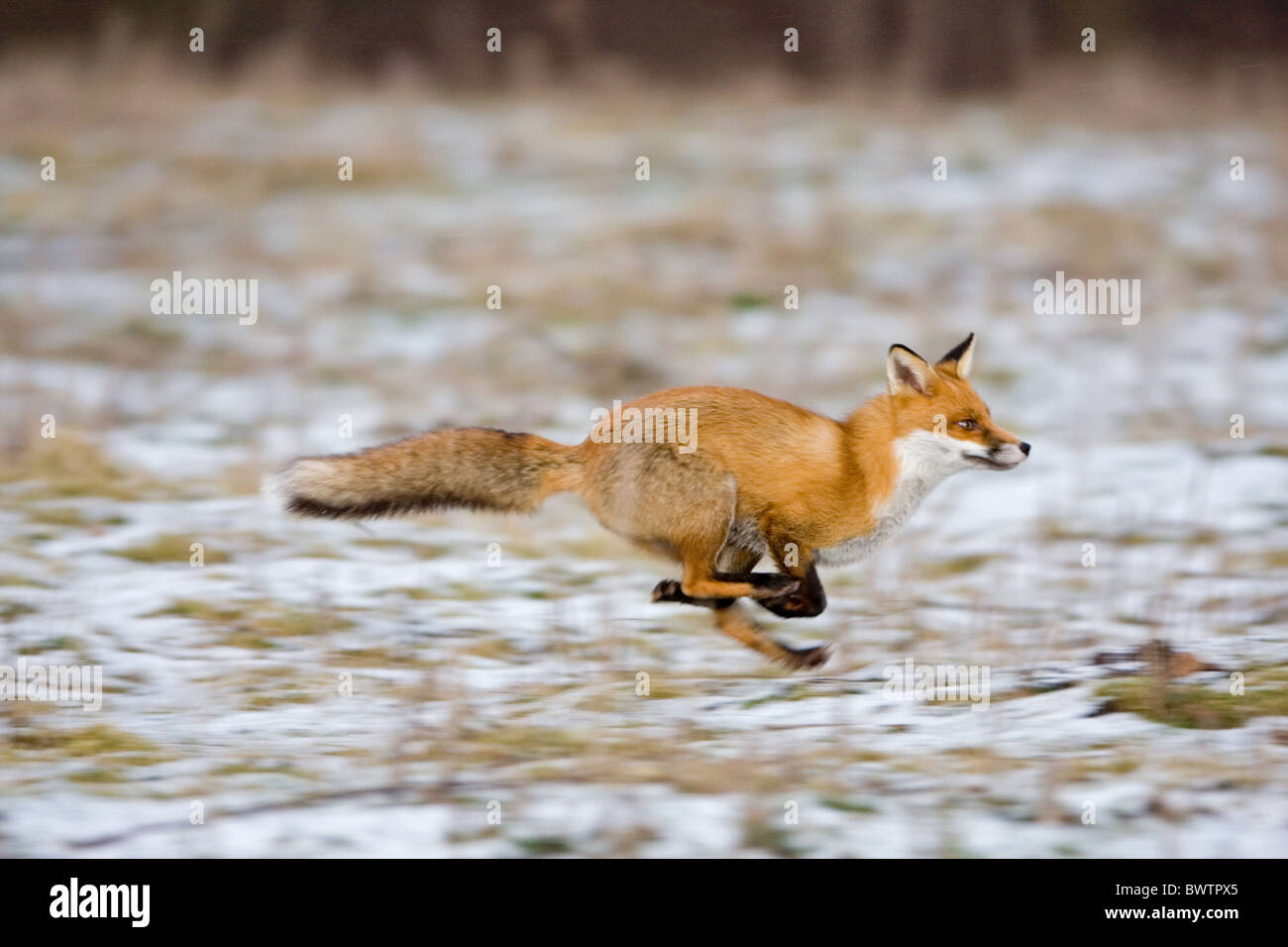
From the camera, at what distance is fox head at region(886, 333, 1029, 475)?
664cm

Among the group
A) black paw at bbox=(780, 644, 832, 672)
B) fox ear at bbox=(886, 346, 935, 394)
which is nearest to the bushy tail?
black paw at bbox=(780, 644, 832, 672)

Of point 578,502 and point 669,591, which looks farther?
point 578,502

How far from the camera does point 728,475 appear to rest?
6.61 metres

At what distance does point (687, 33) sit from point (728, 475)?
15.6 metres

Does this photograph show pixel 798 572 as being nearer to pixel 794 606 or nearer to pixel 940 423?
pixel 794 606

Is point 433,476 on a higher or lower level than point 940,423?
lower

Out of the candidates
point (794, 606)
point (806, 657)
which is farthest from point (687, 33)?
point (794, 606)

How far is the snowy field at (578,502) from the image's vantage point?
5.44m

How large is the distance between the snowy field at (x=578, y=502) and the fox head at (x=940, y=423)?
102cm

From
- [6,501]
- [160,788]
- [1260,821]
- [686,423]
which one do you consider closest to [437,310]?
[6,501]

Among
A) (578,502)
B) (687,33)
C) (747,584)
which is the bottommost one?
(747,584)

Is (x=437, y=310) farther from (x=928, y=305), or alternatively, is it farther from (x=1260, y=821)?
(x=1260, y=821)

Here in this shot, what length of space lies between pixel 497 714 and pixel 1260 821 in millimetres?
2960

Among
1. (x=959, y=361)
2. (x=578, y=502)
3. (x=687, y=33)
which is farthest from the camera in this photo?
(x=687, y=33)
